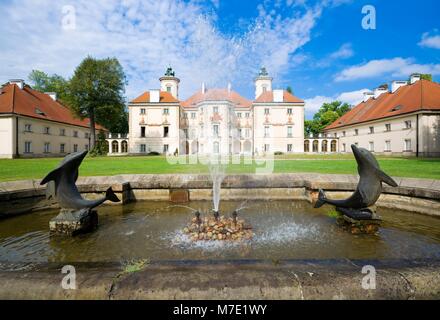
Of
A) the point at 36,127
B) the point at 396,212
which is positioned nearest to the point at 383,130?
the point at 396,212

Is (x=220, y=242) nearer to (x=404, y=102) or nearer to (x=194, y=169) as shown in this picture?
(x=194, y=169)

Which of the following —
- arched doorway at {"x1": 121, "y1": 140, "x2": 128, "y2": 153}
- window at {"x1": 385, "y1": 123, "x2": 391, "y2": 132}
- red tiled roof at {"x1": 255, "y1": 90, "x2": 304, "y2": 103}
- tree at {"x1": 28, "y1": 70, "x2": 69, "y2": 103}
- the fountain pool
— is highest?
tree at {"x1": 28, "y1": 70, "x2": 69, "y2": 103}

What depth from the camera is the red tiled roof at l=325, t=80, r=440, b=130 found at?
3184 cm

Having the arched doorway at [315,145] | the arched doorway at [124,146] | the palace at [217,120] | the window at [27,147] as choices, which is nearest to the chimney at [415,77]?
the palace at [217,120]

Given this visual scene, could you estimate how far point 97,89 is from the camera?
1419 inches

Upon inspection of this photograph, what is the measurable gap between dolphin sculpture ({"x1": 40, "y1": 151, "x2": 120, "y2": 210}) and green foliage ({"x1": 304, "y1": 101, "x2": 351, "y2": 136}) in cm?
6334

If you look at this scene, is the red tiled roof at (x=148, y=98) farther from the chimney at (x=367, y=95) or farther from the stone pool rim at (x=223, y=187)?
the stone pool rim at (x=223, y=187)

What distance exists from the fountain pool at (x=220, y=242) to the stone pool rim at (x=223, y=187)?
0.64 meters

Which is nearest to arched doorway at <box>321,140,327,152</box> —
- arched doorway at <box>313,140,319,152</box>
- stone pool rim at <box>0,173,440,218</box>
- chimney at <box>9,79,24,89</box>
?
arched doorway at <box>313,140,319,152</box>

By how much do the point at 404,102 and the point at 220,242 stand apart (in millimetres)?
41839

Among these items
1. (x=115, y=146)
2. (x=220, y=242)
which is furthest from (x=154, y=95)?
(x=220, y=242)

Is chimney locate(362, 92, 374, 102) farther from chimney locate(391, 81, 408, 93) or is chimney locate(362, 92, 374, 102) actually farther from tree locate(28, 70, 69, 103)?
tree locate(28, 70, 69, 103)

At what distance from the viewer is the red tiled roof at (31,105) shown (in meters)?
34.1
